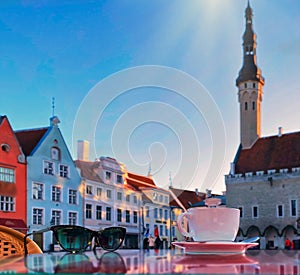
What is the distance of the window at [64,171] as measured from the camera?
3300 cm

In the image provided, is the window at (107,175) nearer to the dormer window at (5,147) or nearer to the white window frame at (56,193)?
the white window frame at (56,193)

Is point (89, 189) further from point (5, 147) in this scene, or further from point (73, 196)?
point (5, 147)

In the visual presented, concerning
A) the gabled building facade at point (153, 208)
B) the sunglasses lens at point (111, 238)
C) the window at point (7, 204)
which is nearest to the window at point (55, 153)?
the window at point (7, 204)

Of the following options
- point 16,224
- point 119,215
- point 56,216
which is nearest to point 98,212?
point 119,215

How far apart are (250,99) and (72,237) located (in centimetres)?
5404

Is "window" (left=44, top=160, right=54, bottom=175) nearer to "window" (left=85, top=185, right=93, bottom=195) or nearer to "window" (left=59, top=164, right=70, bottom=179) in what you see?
"window" (left=59, top=164, right=70, bottom=179)

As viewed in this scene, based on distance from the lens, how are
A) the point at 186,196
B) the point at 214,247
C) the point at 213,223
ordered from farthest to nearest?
the point at 186,196, the point at 213,223, the point at 214,247

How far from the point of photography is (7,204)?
2800cm

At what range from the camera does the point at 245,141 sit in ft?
177

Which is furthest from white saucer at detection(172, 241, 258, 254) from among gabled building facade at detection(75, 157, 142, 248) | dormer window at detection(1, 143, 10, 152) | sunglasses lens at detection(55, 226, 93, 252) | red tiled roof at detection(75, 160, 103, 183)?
red tiled roof at detection(75, 160, 103, 183)

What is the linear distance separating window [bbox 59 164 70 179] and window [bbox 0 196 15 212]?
4.85 meters

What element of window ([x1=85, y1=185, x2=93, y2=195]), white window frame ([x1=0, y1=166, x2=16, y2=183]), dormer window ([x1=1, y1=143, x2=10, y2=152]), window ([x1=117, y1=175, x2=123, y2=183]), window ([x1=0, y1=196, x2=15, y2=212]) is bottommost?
window ([x1=0, y1=196, x2=15, y2=212])

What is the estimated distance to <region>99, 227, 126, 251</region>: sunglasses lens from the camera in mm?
2672

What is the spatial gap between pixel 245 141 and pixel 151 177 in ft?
33.7
